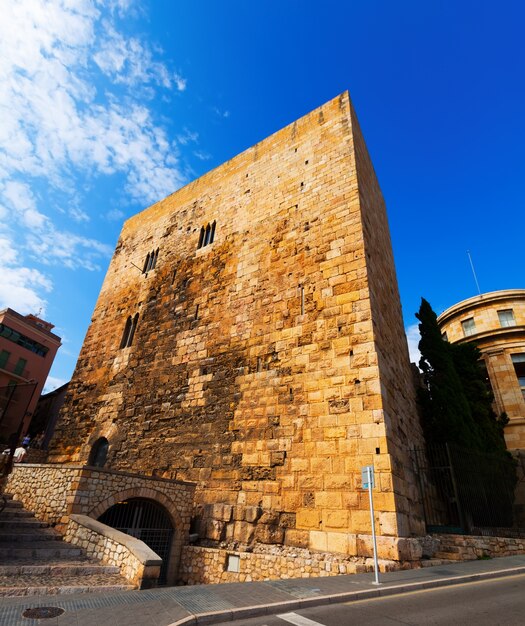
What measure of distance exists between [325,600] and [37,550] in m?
4.57

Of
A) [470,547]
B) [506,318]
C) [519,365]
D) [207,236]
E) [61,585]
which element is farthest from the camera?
[506,318]

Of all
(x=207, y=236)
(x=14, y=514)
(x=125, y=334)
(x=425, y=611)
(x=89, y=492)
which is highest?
(x=207, y=236)

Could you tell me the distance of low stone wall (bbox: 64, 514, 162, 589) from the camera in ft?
16.0

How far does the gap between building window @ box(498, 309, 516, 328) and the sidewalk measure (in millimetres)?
19356

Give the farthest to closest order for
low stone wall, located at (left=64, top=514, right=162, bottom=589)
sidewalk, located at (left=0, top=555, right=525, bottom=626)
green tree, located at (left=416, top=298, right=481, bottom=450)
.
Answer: green tree, located at (left=416, top=298, right=481, bottom=450) → low stone wall, located at (left=64, top=514, right=162, bottom=589) → sidewalk, located at (left=0, top=555, right=525, bottom=626)

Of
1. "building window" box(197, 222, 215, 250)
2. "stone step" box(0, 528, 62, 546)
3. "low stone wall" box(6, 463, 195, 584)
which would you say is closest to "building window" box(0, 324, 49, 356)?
"building window" box(197, 222, 215, 250)

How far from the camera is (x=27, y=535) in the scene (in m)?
6.25

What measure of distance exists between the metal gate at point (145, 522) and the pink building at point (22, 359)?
18546mm

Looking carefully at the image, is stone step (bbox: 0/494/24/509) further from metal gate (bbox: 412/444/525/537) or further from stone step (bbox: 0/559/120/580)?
metal gate (bbox: 412/444/525/537)

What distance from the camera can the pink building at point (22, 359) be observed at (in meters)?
24.0

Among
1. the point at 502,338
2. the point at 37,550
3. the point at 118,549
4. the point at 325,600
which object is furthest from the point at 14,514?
the point at 502,338

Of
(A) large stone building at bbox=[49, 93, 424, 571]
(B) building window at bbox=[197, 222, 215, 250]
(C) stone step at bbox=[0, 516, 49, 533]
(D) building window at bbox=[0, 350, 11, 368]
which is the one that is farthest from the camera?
(D) building window at bbox=[0, 350, 11, 368]

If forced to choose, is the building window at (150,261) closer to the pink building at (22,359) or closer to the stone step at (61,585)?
the stone step at (61,585)

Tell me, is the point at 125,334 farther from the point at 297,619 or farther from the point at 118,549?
the point at 297,619
